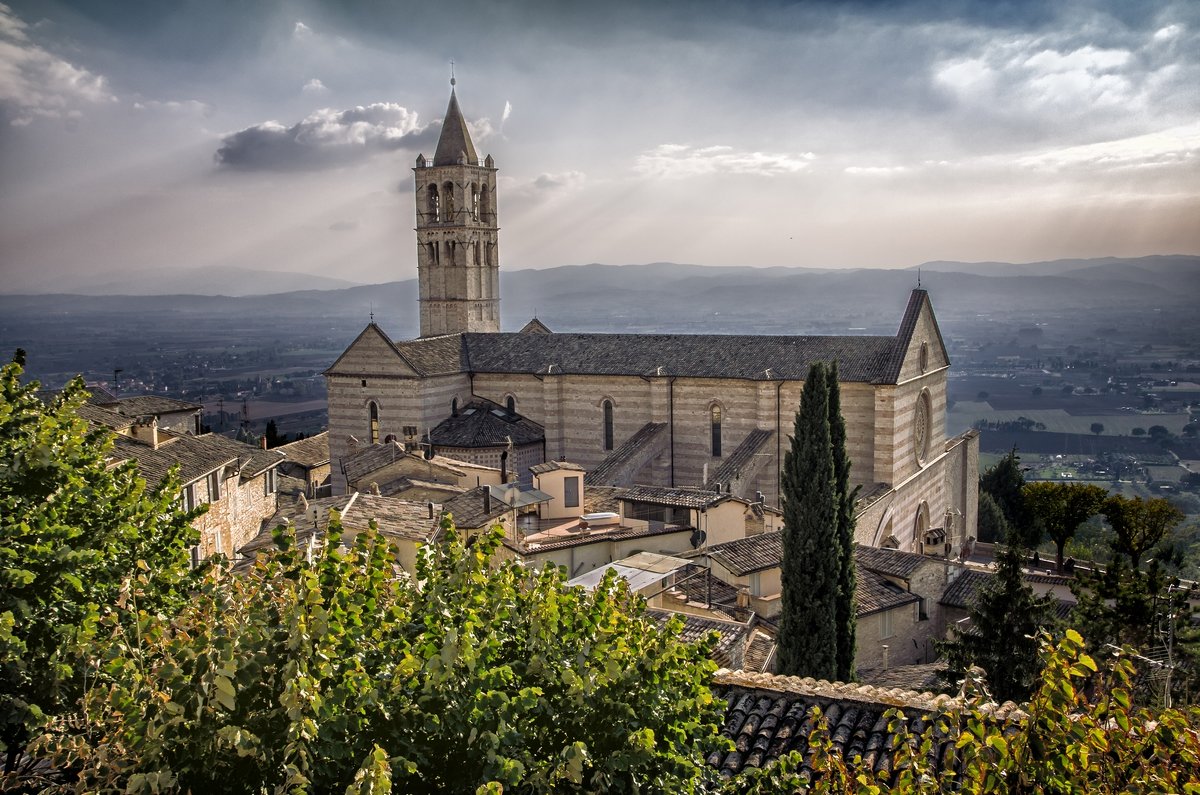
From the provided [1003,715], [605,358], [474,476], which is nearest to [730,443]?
[605,358]

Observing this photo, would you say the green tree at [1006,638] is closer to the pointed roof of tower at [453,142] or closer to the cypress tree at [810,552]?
the cypress tree at [810,552]

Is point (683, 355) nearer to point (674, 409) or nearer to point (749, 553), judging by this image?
point (674, 409)

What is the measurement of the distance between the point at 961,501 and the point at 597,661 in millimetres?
38883

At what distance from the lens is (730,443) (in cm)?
3566

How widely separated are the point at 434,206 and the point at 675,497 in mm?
31950

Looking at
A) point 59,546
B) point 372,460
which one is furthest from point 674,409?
point 59,546

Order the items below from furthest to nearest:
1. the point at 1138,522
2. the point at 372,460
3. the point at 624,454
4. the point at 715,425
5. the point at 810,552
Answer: the point at 1138,522 → the point at 715,425 → the point at 624,454 → the point at 372,460 → the point at 810,552

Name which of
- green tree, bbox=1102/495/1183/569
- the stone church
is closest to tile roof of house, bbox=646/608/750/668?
the stone church

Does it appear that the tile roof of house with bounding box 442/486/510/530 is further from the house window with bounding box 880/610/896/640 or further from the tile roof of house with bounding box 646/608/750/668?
the house window with bounding box 880/610/896/640

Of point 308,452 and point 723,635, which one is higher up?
point 723,635

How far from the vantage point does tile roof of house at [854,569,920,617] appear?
23.5 metres

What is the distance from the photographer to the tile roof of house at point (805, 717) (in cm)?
934

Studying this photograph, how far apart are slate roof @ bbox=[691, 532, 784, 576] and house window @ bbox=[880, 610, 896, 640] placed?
2915 mm

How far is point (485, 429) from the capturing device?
3706 cm
